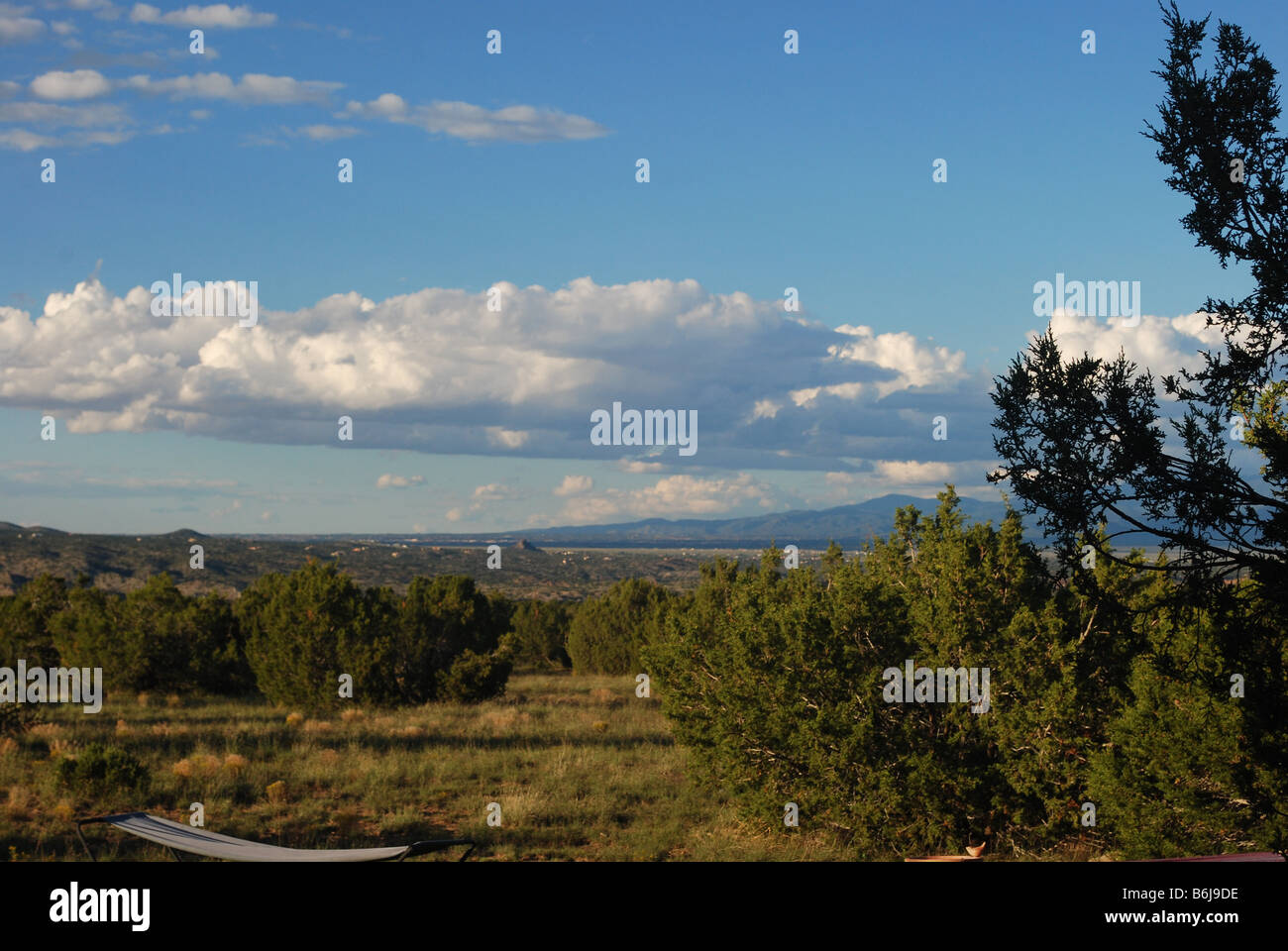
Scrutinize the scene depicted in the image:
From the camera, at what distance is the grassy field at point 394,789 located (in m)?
14.4

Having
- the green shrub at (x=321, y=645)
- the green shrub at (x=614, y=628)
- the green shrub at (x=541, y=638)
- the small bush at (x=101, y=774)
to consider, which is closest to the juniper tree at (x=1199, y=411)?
the small bush at (x=101, y=774)

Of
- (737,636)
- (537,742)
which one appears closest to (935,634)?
(737,636)

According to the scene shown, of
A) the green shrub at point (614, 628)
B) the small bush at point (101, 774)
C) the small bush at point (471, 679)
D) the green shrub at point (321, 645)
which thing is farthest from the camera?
the green shrub at point (614, 628)

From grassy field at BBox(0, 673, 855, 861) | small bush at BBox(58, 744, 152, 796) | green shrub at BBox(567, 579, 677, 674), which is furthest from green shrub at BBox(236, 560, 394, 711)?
green shrub at BBox(567, 579, 677, 674)

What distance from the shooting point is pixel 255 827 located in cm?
1495

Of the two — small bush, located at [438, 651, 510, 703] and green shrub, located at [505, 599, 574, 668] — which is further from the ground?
small bush, located at [438, 651, 510, 703]

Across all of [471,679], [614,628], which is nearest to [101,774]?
[471,679]

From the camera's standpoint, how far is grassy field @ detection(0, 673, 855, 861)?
14.4 meters

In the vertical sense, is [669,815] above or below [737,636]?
below

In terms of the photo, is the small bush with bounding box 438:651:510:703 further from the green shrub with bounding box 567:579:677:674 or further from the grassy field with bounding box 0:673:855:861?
the green shrub with bounding box 567:579:677:674

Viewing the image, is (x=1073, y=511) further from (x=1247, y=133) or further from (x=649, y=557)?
(x=649, y=557)

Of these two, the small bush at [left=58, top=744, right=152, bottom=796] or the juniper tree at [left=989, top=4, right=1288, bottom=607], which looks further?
the small bush at [left=58, top=744, right=152, bottom=796]

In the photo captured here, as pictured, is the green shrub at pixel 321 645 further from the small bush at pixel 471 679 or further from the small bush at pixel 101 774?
the small bush at pixel 101 774
